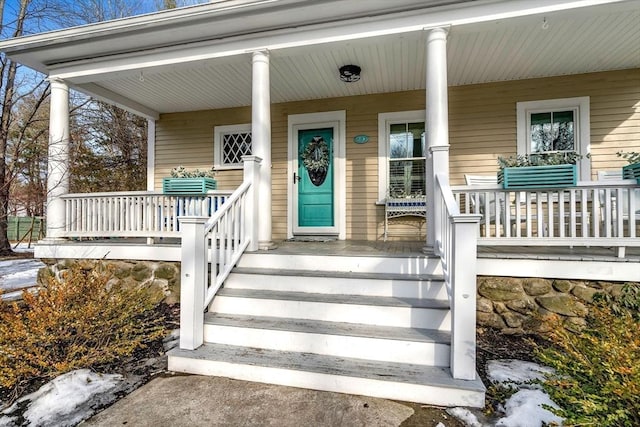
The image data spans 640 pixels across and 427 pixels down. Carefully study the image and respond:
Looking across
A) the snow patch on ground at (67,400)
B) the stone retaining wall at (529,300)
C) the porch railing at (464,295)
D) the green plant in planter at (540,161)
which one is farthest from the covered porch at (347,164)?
the snow patch on ground at (67,400)

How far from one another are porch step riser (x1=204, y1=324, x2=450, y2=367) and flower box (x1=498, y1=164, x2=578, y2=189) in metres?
1.77

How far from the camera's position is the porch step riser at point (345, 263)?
9.50ft

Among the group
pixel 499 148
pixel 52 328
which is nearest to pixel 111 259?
pixel 52 328

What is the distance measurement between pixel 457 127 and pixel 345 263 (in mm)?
3171

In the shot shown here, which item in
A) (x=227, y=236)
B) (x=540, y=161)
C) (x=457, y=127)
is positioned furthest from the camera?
A: (x=457, y=127)

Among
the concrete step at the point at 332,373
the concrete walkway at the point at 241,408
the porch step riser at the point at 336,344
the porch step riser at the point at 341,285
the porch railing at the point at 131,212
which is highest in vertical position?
the porch railing at the point at 131,212

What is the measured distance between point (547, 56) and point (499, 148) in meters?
1.25

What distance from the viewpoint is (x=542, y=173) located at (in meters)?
3.00

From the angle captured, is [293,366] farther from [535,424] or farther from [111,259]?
[111,259]

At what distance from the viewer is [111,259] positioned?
4.11 m

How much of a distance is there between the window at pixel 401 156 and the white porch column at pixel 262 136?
217 centimetres

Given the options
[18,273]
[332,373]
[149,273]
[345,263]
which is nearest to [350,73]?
[345,263]

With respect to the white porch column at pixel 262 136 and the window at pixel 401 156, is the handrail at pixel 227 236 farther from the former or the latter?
the window at pixel 401 156

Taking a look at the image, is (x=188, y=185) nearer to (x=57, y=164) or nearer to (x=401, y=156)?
(x=57, y=164)
